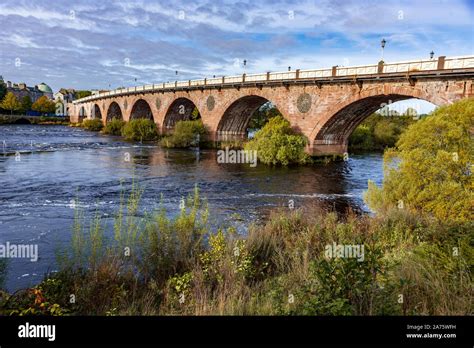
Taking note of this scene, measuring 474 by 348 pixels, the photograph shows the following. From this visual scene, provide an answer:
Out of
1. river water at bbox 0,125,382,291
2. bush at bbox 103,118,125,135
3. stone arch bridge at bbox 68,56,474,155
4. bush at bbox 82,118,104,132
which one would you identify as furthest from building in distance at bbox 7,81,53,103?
river water at bbox 0,125,382,291

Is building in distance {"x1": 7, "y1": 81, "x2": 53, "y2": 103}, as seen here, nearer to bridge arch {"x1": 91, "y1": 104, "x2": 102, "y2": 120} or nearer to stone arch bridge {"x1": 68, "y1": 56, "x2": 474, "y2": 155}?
bridge arch {"x1": 91, "y1": 104, "x2": 102, "y2": 120}

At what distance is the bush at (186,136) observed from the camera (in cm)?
4062

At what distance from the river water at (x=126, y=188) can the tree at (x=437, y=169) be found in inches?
135

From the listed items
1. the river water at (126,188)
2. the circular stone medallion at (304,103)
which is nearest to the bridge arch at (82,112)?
the river water at (126,188)

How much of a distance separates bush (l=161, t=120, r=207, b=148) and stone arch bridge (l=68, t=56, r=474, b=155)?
1906 millimetres

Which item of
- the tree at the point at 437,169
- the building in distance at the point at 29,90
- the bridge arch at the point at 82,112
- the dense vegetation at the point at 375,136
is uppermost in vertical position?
the building in distance at the point at 29,90

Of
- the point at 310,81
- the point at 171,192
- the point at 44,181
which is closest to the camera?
the point at 171,192

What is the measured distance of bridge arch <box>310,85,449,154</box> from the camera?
2300 centimetres

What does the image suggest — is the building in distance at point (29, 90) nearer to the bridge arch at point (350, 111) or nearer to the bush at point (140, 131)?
the bush at point (140, 131)

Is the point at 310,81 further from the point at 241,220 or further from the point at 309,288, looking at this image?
the point at 309,288

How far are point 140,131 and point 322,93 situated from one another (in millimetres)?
27819
